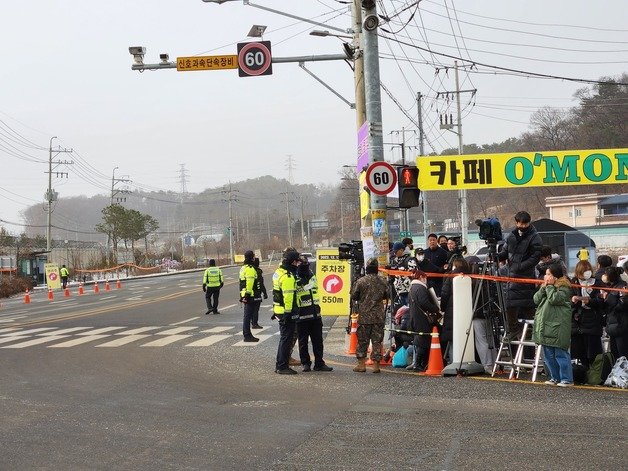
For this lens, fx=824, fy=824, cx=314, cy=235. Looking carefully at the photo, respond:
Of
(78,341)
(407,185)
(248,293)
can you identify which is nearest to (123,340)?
(78,341)

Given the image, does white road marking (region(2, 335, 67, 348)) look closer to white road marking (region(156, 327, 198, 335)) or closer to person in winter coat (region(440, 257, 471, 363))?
white road marking (region(156, 327, 198, 335))

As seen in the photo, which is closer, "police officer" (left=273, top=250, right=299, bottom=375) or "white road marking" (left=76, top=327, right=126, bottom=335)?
"police officer" (left=273, top=250, right=299, bottom=375)

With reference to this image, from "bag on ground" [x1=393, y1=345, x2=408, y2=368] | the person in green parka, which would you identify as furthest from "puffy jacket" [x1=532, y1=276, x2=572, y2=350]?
"bag on ground" [x1=393, y1=345, x2=408, y2=368]

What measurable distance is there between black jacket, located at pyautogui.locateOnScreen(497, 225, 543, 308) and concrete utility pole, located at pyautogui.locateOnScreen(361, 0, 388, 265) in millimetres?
3136

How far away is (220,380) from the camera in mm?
12328

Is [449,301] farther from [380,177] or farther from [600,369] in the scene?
[380,177]

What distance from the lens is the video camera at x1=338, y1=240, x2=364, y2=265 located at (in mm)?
16391

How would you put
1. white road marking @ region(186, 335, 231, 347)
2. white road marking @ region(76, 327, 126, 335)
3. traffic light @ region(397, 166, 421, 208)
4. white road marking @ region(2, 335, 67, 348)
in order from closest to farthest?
traffic light @ region(397, 166, 421, 208) < white road marking @ region(186, 335, 231, 347) < white road marking @ region(2, 335, 67, 348) < white road marking @ region(76, 327, 126, 335)

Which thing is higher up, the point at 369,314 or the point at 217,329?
the point at 369,314

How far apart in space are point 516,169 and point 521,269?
579 cm

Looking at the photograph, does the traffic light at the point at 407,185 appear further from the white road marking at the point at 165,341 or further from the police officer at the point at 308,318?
the white road marking at the point at 165,341

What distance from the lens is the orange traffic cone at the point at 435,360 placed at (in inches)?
491

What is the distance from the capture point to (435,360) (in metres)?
12.5

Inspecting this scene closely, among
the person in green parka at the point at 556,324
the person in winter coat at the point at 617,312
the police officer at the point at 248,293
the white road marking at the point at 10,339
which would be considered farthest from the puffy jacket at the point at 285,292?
the white road marking at the point at 10,339
